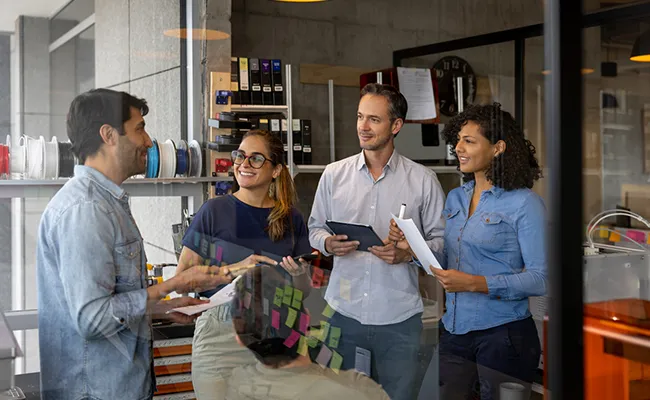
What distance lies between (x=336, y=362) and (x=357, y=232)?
35cm

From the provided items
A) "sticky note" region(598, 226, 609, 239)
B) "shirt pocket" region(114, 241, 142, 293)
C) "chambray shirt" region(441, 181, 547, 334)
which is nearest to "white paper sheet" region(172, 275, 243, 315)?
"shirt pocket" region(114, 241, 142, 293)

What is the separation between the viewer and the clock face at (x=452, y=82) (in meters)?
1.94

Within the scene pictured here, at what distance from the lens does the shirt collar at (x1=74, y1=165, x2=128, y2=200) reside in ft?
4.64

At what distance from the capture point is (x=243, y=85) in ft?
6.36

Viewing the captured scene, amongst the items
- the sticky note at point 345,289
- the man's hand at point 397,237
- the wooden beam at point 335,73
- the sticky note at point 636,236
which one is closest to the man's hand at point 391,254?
the man's hand at point 397,237

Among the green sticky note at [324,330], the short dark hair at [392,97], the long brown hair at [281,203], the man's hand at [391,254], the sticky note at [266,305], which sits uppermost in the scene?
the short dark hair at [392,97]

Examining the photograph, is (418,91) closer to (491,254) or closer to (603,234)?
(491,254)

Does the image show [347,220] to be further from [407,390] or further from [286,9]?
[286,9]

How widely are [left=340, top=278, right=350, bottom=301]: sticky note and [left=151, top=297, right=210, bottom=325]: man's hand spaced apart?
0.46m

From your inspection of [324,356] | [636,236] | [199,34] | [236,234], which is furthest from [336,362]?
[636,236]

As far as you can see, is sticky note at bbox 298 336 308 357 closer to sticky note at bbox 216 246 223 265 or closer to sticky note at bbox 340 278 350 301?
sticky note at bbox 340 278 350 301

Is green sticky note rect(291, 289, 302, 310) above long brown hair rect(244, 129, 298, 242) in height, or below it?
below

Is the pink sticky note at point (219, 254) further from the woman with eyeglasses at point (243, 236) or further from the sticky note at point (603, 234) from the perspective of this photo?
the sticky note at point (603, 234)

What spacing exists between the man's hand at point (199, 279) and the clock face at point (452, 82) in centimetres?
73
